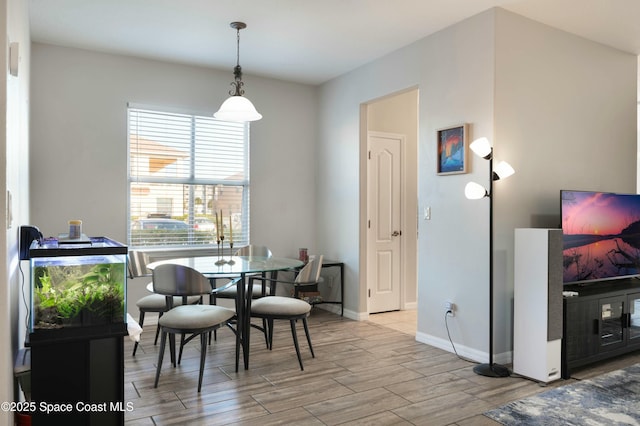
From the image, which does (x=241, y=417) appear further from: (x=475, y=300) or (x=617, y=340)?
(x=617, y=340)

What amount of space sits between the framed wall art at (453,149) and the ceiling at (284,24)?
0.93 m

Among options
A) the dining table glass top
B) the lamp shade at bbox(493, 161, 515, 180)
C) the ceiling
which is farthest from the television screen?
the dining table glass top

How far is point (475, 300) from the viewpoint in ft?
12.2

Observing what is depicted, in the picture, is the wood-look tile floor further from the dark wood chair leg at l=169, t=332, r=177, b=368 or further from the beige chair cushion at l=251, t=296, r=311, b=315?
the beige chair cushion at l=251, t=296, r=311, b=315

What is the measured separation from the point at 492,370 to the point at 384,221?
2450 millimetres

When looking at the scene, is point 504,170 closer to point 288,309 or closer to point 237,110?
point 288,309

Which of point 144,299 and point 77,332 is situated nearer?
point 77,332

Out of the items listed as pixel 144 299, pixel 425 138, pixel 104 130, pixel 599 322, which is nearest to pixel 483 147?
pixel 425 138

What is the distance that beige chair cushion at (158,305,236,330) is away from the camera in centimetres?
306

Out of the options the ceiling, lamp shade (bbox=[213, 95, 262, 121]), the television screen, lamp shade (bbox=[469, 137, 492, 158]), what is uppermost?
the ceiling

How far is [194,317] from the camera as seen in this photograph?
3.12 m

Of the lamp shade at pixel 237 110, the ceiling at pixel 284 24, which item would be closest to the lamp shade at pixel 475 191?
the ceiling at pixel 284 24

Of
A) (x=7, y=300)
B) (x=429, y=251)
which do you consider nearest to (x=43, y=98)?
(x=7, y=300)

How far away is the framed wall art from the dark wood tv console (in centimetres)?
132
